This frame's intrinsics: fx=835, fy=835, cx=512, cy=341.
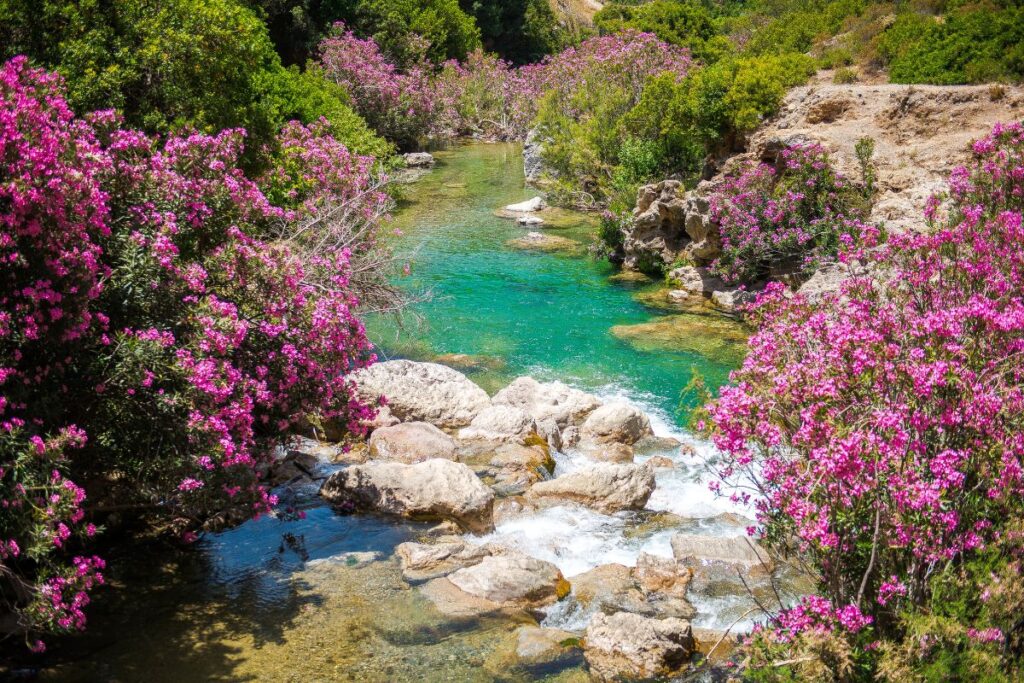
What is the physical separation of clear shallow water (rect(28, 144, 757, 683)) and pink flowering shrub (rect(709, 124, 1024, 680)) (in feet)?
5.78

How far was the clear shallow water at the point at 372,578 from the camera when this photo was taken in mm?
8625

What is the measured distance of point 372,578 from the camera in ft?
34.3

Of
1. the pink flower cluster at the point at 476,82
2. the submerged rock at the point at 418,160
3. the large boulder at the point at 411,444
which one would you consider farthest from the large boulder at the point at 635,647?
the submerged rock at the point at 418,160

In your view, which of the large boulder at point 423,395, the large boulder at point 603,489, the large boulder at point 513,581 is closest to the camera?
the large boulder at point 513,581

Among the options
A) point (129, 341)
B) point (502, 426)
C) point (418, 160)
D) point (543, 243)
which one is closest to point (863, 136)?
point (543, 243)

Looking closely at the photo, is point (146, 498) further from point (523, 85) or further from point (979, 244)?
point (523, 85)

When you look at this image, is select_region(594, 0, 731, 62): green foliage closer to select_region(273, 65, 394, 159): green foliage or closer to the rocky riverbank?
select_region(273, 65, 394, 159): green foliage

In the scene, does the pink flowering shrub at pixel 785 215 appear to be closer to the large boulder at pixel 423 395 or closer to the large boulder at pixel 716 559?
the large boulder at pixel 423 395

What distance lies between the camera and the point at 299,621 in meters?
9.43

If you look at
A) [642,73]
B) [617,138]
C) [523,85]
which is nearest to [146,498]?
[617,138]

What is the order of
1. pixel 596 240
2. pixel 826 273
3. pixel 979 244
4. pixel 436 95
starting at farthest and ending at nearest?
1. pixel 436 95
2. pixel 596 240
3. pixel 826 273
4. pixel 979 244

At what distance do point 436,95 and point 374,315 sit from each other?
3434 centimetres

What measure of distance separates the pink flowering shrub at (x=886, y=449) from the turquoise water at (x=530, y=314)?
815 cm

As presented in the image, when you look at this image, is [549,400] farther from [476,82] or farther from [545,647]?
[476,82]
